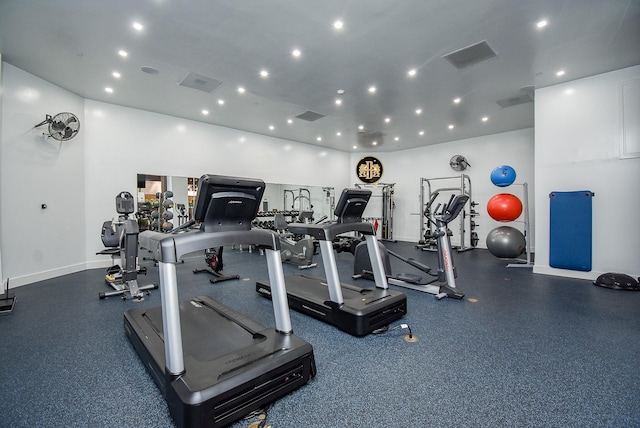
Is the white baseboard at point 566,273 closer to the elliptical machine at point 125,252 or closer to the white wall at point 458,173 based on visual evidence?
the white wall at point 458,173

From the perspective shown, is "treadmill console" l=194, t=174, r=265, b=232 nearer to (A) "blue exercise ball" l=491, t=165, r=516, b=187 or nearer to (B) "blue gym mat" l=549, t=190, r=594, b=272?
(B) "blue gym mat" l=549, t=190, r=594, b=272

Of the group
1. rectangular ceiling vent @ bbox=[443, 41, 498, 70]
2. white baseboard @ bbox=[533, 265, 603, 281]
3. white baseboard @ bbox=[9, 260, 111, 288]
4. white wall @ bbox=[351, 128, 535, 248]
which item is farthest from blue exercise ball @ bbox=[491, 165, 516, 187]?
white baseboard @ bbox=[9, 260, 111, 288]

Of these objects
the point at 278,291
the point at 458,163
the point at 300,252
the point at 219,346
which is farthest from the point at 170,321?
the point at 458,163

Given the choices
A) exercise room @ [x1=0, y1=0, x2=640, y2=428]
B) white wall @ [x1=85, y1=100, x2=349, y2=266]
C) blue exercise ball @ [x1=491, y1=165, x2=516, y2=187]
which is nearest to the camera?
exercise room @ [x1=0, y1=0, x2=640, y2=428]

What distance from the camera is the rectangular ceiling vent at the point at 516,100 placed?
5342 mm

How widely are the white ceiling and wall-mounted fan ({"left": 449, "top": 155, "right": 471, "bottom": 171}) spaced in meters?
2.39

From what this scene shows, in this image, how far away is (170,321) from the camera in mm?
1552

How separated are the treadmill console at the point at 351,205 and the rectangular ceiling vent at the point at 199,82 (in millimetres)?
3343

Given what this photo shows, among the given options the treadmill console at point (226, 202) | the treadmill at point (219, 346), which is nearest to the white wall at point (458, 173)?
the treadmill at point (219, 346)

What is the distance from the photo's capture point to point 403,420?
1.55 meters

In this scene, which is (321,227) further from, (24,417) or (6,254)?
(6,254)

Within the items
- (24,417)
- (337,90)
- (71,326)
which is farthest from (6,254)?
(337,90)

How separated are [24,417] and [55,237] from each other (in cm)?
435

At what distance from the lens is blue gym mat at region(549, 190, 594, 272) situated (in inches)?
179
